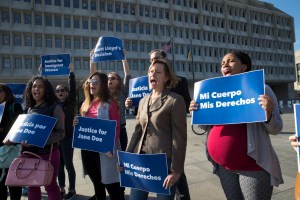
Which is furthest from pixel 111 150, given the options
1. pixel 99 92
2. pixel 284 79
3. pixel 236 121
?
pixel 284 79

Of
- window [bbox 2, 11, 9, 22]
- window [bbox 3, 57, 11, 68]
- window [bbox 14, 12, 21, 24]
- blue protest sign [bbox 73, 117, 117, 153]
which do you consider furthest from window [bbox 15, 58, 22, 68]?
blue protest sign [bbox 73, 117, 117, 153]

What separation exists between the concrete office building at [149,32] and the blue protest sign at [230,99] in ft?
139

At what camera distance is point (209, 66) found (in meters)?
58.6

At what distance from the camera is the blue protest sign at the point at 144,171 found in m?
2.61

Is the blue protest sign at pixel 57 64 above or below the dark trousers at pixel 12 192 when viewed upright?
above

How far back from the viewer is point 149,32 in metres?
52.6

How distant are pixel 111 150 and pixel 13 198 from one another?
5.81 ft

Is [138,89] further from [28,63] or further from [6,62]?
[28,63]

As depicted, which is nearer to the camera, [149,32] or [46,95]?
[46,95]

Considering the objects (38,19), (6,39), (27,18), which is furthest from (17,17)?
(6,39)

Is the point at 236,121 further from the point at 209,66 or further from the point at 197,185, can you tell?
the point at 209,66

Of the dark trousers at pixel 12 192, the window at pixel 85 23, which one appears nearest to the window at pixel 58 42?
the window at pixel 85 23

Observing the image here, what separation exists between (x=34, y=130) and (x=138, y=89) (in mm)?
1570

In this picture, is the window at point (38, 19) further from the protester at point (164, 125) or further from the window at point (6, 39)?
the protester at point (164, 125)
